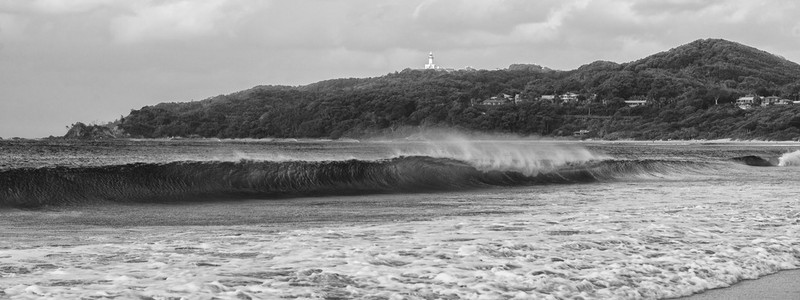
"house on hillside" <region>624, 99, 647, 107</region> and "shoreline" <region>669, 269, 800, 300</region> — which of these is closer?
"shoreline" <region>669, 269, 800, 300</region>

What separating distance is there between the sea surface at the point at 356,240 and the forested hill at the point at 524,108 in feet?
348

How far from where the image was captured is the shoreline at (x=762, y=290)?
698 centimetres

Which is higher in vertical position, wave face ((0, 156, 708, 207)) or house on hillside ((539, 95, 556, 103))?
Answer: house on hillside ((539, 95, 556, 103))

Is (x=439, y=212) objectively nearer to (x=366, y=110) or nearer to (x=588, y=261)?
(x=588, y=261)

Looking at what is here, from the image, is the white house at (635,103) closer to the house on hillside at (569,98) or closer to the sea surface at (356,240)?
the house on hillside at (569,98)

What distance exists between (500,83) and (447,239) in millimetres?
175487

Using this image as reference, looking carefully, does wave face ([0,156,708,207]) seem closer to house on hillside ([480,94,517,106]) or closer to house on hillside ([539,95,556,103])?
house on hillside ([480,94,517,106])

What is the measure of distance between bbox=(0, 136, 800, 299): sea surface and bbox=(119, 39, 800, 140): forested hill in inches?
4173

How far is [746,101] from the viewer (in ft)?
465

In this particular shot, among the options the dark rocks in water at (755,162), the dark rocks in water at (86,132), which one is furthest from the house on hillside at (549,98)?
the dark rocks in water at (755,162)

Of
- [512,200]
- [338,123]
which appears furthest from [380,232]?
[338,123]

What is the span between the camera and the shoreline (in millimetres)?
6980

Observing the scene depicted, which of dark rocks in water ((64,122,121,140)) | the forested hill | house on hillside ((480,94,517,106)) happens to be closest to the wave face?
the forested hill

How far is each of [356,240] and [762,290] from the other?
12.7ft
